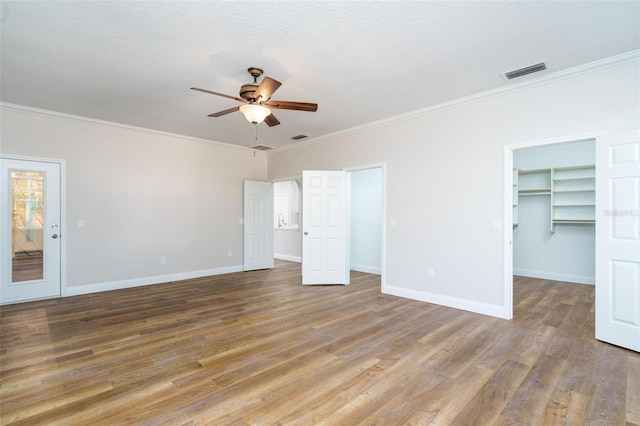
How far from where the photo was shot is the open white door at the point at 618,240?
112 inches

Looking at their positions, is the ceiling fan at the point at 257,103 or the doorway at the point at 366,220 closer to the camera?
the ceiling fan at the point at 257,103

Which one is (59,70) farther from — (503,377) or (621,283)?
(621,283)

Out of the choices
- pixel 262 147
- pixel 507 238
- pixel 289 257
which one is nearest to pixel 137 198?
pixel 262 147

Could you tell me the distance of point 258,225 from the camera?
23.4ft

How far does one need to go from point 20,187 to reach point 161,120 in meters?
2.20

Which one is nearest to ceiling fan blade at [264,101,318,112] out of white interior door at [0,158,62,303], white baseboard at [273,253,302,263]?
white interior door at [0,158,62,303]

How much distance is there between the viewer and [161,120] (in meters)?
5.05

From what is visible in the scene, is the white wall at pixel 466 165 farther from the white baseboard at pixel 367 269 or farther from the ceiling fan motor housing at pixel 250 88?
the ceiling fan motor housing at pixel 250 88

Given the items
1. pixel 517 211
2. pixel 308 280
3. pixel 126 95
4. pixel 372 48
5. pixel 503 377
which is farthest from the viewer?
pixel 517 211

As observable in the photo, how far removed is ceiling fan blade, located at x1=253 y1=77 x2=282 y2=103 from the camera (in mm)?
2778

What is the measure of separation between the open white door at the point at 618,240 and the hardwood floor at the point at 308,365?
232mm

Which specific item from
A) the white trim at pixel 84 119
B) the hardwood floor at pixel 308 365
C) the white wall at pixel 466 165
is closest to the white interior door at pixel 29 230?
the hardwood floor at pixel 308 365

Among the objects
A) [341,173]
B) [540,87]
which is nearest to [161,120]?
[341,173]

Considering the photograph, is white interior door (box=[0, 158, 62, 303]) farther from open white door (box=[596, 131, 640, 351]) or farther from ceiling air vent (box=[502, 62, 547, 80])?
open white door (box=[596, 131, 640, 351])
